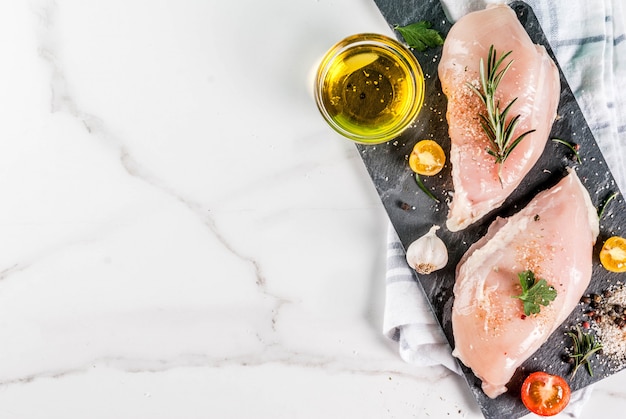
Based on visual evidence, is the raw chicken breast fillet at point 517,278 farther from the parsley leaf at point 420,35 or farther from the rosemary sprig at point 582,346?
the parsley leaf at point 420,35

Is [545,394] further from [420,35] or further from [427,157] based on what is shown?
[420,35]

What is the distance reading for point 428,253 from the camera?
4.67 feet

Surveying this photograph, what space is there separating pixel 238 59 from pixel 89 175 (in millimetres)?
426

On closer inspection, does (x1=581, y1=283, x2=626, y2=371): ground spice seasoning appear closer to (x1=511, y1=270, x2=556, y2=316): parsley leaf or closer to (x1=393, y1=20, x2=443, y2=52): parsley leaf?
(x1=511, y1=270, x2=556, y2=316): parsley leaf

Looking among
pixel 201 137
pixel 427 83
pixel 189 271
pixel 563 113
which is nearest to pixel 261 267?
pixel 189 271

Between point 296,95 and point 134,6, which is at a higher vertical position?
point 134,6

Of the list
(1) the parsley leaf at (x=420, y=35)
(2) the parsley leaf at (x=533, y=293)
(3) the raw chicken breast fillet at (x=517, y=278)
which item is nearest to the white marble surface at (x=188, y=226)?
(1) the parsley leaf at (x=420, y=35)

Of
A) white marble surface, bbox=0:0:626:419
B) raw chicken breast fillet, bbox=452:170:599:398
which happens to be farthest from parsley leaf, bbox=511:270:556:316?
white marble surface, bbox=0:0:626:419

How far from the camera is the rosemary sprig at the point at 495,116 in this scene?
1330 millimetres

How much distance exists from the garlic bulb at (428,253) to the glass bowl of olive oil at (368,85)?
0.23m

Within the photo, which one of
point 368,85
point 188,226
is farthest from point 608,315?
point 188,226

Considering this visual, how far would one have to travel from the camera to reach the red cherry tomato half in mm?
1430

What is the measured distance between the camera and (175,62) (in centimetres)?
148

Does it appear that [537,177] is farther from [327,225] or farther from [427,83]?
[327,225]
